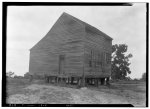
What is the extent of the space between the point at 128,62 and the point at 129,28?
6.11 feet

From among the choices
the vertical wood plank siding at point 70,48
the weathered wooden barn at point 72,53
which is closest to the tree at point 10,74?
the vertical wood plank siding at point 70,48

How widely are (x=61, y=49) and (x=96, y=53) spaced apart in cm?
282

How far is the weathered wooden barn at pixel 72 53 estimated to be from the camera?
594 inches

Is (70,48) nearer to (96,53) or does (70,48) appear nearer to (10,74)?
(96,53)

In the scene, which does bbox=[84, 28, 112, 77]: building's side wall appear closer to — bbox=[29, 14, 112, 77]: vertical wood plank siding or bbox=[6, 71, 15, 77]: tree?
bbox=[29, 14, 112, 77]: vertical wood plank siding

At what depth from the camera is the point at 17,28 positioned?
406 inches

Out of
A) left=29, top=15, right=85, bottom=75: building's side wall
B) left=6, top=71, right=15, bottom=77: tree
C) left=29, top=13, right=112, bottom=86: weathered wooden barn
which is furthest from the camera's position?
left=29, top=15, right=85, bottom=75: building's side wall

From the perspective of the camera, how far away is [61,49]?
16.6 m

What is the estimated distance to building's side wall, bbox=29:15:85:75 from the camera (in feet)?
50.0

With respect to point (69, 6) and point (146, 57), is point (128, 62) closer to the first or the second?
point (146, 57)

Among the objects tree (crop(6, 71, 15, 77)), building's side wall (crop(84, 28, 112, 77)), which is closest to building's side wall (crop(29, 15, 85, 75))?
building's side wall (crop(84, 28, 112, 77))

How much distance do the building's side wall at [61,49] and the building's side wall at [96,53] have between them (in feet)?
1.78

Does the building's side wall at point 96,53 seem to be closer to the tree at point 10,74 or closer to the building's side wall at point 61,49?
the building's side wall at point 61,49

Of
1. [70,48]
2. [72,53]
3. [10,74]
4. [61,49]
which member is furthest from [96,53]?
[10,74]
